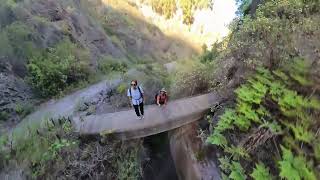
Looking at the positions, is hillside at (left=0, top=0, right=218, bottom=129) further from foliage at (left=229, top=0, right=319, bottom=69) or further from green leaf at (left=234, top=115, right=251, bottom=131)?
green leaf at (left=234, top=115, right=251, bottom=131)

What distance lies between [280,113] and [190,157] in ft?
7.48

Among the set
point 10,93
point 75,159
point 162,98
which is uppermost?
point 10,93

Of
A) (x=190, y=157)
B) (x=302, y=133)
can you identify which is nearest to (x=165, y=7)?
(x=190, y=157)

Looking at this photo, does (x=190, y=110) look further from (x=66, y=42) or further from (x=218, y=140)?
(x=66, y=42)

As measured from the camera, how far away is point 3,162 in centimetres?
1034

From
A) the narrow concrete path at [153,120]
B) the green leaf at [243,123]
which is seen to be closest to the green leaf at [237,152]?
the green leaf at [243,123]

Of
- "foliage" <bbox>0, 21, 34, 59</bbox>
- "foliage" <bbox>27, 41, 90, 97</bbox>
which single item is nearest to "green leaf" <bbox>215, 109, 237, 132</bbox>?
"foliage" <bbox>27, 41, 90, 97</bbox>

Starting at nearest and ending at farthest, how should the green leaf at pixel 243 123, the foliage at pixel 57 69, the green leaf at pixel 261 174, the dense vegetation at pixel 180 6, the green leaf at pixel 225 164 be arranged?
the green leaf at pixel 261 174
the green leaf at pixel 225 164
the green leaf at pixel 243 123
the foliage at pixel 57 69
the dense vegetation at pixel 180 6

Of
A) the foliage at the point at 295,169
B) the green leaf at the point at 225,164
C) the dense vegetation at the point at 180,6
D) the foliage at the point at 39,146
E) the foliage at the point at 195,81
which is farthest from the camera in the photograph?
the dense vegetation at the point at 180,6

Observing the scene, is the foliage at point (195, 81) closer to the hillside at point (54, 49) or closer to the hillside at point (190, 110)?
the hillside at point (190, 110)

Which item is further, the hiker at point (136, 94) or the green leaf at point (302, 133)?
the hiker at point (136, 94)

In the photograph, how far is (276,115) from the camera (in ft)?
24.8

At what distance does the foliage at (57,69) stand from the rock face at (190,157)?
8408 mm

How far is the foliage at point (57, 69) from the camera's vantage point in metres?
17.0
